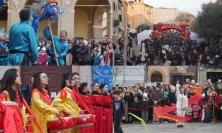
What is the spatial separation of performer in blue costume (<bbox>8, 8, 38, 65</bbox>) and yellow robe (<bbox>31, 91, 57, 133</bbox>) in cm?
290

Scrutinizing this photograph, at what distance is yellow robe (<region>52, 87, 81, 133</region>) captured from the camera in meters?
11.0

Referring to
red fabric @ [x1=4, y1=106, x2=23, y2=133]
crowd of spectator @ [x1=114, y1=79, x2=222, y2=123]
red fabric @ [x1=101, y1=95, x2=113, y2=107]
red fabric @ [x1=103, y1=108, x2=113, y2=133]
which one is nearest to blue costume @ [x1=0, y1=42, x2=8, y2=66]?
red fabric @ [x1=101, y1=95, x2=113, y2=107]

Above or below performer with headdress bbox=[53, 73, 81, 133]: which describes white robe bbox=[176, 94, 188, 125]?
below

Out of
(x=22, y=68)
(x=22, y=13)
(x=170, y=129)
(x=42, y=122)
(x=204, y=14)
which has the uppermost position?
(x=204, y=14)

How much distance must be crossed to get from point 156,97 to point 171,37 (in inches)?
597

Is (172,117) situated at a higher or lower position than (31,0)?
lower

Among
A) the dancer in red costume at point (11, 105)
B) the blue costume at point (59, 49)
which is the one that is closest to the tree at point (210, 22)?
the blue costume at point (59, 49)

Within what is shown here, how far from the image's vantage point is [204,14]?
4862cm

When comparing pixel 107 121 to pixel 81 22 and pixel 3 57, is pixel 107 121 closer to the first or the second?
pixel 3 57

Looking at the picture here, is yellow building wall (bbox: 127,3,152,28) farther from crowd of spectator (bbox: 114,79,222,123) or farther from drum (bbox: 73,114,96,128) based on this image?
drum (bbox: 73,114,96,128)

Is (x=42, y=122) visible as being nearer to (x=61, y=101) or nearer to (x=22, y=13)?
(x=61, y=101)

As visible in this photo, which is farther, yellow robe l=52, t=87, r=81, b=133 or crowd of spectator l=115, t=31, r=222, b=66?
crowd of spectator l=115, t=31, r=222, b=66

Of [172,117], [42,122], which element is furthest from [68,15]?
[42,122]

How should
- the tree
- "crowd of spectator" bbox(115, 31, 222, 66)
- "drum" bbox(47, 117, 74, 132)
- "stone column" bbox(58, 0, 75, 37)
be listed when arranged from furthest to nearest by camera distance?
the tree → "stone column" bbox(58, 0, 75, 37) → "crowd of spectator" bbox(115, 31, 222, 66) → "drum" bbox(47, 117, 74, 132)
